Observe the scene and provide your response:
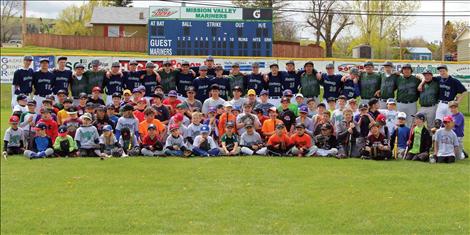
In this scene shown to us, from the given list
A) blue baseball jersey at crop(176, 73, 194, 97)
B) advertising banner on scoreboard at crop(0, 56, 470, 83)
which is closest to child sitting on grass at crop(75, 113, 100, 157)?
blue baseball jersey at crop(176, 73, 194, 97)

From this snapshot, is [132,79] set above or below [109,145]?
above

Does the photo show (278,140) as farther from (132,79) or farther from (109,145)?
(132,79)

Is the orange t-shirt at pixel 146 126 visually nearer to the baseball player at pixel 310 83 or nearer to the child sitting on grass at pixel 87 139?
the child sitting on grass at pixel 87 139

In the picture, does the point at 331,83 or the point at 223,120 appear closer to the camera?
the point at 223,120

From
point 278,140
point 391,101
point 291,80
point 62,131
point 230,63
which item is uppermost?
point 230,63

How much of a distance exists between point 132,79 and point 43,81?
213cm

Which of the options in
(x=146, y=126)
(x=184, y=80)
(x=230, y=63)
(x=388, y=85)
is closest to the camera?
(x=146, y=126)

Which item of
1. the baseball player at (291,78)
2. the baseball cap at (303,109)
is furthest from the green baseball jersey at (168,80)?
the baseball cap at (303,109)

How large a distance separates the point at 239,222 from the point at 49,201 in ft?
8.55

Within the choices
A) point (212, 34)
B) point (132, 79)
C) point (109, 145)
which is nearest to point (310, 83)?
point (132, 79)

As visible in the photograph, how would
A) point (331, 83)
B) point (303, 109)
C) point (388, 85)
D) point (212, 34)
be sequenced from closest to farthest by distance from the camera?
point (303, 109)
point (388, 85)
point (331, 83)
point (212, 34)

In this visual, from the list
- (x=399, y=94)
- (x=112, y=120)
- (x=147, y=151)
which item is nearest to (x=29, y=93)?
(x=112, y=120)

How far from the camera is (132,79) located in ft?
46.3

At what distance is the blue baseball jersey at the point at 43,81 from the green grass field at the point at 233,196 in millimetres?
3301
